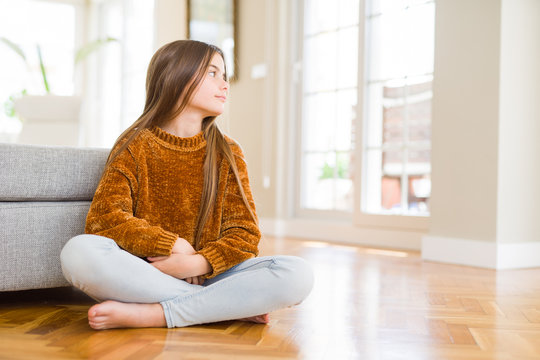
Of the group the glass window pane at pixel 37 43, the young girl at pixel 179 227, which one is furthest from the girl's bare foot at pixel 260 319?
the glass window pane at pixel 37 43

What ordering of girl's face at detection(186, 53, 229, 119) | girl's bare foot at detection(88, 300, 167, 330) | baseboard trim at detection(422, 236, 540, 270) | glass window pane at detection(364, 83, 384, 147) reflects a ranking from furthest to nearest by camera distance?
glass window pane at detection(364, 83, 384, 147)
baseboard trim at detection(422, 236, 540, 270)
girl's face at detection(186, 53, 229, 119)
girl's bare foot at detection(88, 300, 167, 330)

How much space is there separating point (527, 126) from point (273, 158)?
1933 millimetres

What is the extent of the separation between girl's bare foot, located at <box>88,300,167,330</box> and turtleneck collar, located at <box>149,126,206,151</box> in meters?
A: 0.42

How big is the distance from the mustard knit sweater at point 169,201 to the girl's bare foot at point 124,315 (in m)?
0.12

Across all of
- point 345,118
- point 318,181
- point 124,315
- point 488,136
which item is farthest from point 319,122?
point 124,315

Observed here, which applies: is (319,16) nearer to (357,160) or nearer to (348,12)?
(348,12)

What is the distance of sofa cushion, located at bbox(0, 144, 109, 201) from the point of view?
1641mm

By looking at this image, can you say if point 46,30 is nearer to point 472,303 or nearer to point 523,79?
point 523,79

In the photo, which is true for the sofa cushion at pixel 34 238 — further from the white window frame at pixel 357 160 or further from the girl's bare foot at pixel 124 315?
the white window frame at pixel 357 160

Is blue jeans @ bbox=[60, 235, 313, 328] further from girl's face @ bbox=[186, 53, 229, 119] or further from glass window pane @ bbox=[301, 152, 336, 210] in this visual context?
glass window pane @ bbox=[301, 152, 336, 210]

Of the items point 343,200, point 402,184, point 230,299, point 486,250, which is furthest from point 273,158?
point 230,299

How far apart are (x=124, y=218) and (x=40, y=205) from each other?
38 cm

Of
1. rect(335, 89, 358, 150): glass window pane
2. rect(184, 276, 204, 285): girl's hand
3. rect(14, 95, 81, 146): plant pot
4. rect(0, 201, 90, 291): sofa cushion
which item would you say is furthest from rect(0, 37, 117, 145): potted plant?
rect(184, 276, 204, 285): girl's hand

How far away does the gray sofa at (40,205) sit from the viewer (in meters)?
1.62
